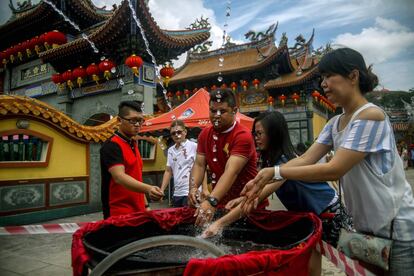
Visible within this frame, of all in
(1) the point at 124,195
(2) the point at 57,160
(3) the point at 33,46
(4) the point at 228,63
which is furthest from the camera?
(4) the point at 228,63

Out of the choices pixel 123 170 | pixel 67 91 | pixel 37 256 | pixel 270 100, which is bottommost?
pixel 37 256

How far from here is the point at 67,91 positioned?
43.0 feet

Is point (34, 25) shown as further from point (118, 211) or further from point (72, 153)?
point (118, 211)

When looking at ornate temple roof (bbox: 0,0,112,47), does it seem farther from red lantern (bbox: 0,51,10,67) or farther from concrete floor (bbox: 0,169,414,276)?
concrete floor (bbox: 0,169,414,276)

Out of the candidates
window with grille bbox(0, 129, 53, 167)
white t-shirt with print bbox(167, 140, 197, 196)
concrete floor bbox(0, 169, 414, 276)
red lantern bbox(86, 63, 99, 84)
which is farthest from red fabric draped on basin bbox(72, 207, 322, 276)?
red lantern bbox(86, 63, 99, 84)

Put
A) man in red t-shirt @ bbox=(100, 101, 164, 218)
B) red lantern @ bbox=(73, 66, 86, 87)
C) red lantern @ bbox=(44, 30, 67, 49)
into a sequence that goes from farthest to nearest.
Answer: red lantern @ bbox=(44, 30, 67, 49)
red lantern @ bbox=(73, 66, 86, 87)
man in red t-shirt @ bbox=(100, 101, 164, 218)

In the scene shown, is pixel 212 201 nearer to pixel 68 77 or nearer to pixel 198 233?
pixel 198 233

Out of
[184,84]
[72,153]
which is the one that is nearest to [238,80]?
[184,84]

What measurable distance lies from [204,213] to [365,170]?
0.97 meters

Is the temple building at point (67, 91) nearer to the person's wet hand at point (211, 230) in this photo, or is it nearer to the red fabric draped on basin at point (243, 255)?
the red fabric draped on basin at point (243, 255)

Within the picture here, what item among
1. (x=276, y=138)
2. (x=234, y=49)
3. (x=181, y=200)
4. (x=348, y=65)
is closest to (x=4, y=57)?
(x=181, y=200)

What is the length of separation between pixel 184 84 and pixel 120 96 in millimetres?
10262

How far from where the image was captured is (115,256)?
1.20 meters

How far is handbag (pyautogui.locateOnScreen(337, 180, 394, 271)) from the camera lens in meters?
1.51
